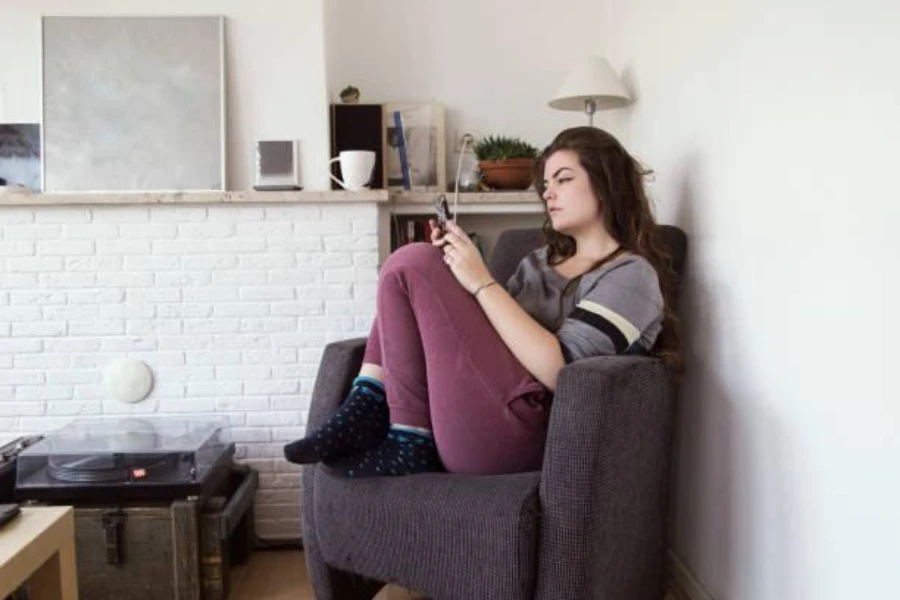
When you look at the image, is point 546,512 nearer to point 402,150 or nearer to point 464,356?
point 464,356

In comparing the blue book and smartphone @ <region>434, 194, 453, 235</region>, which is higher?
the blue book

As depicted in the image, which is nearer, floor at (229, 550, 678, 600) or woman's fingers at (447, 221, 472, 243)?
woman's fingers at (447, 221, 472, 243)

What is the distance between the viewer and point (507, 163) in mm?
2531

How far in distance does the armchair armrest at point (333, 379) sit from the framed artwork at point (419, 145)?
1.05 m

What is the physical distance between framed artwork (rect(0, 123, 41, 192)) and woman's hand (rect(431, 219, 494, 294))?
5.13ft

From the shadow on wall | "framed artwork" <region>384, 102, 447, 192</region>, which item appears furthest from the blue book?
the shadow on wall

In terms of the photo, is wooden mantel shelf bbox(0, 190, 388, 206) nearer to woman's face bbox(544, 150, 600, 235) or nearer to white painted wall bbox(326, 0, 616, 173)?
white painted wall bbox(326, 0, 616, 173)

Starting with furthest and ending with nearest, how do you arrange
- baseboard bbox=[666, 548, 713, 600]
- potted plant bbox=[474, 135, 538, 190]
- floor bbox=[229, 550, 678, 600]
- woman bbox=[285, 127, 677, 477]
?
potted plant bbox=[474, 135, 538, 190], floor bbox=[229, 550, 678, 600], baseboard bbox=[666, 548, 713, 600], woman bbox=[285, 127, 677, 477]

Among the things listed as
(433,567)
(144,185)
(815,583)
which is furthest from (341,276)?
(815,583)

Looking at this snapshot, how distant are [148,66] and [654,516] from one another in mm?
1953

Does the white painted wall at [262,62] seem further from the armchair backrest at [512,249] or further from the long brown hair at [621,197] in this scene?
the long brown hair at [621,197]

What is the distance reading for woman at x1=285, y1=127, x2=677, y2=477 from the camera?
4.63ft

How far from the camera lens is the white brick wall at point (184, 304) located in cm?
230

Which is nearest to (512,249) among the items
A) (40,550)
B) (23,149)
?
(40,550)
